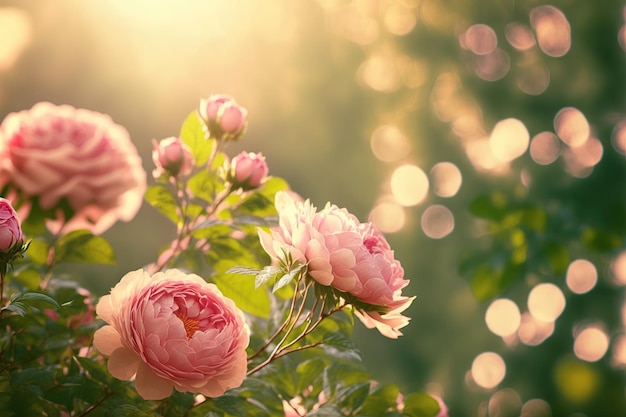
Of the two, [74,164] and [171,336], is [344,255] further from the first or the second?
[74,164]

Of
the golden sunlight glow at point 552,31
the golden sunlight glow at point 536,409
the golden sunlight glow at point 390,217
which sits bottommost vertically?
the golden sunlight glow at point 536,409

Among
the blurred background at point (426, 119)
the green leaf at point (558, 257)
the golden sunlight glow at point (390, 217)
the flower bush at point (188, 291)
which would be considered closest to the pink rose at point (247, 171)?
the flower bush at point (188, 291)

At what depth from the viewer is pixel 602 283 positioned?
155cm

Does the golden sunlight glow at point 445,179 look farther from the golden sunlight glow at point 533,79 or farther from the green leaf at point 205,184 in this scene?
the green leaf at point 205,184

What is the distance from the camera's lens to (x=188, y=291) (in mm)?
365

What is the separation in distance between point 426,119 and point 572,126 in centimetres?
29

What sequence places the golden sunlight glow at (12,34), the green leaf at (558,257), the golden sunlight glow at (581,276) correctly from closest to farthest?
1. the green leaf at (558,257)
2. the golden sunlight glow at (12,34)
3. the golden sunlight glow at (581,276)

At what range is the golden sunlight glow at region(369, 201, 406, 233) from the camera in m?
1.62

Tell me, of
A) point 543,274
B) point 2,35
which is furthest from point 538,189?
point 2,35

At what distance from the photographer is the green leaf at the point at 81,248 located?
0.50 m

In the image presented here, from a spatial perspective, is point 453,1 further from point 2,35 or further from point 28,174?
point 28,174

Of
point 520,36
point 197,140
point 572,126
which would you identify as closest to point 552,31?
point 520,36

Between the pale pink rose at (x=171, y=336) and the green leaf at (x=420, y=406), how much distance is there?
5.6 inches

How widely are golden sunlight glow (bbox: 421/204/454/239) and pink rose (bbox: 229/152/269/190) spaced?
1148 mm
